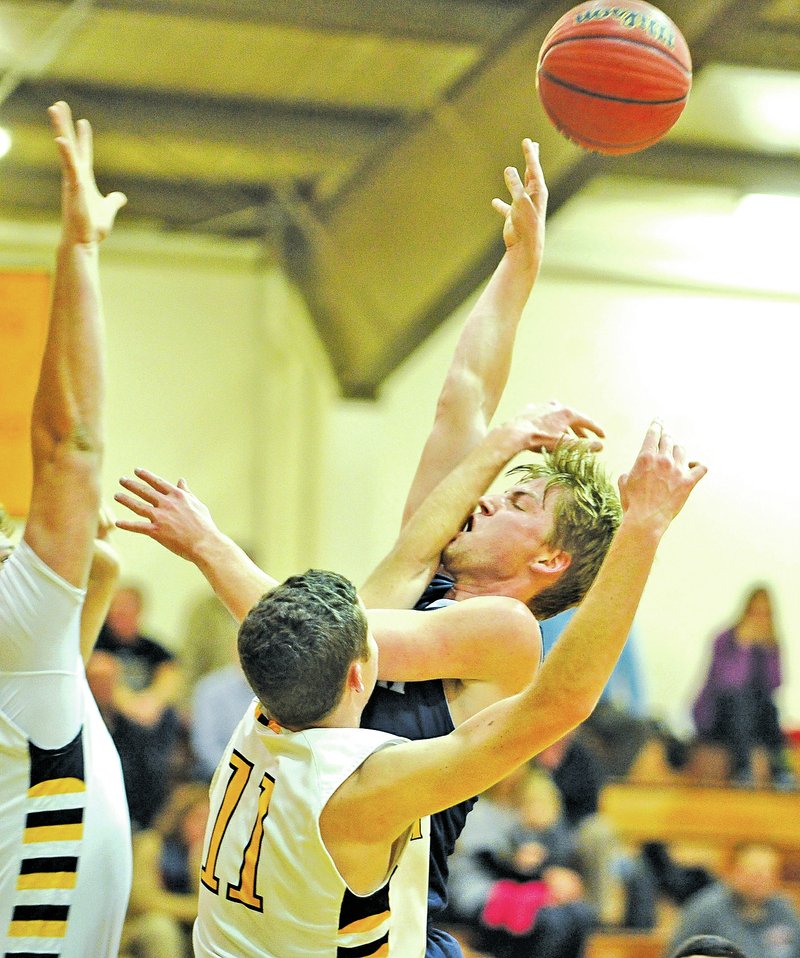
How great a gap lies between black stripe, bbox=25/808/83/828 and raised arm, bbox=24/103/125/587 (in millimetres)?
475

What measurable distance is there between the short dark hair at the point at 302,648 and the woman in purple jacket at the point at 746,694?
659cm

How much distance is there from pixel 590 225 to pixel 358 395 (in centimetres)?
263

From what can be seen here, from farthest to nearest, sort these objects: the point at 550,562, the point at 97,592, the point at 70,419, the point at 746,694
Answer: the point at 746,694, the point at 97,592, the point at 550,562, the point at 70,419

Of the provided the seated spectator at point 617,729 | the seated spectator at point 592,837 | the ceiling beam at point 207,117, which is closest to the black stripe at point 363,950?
the seated spectator at point 592,837

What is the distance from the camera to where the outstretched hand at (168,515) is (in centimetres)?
313

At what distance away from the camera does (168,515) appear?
3160 millimetres

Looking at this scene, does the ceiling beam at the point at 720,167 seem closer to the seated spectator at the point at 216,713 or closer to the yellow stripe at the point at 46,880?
the seated spectator at the point at 216,713

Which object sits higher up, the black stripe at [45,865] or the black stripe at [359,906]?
the black stripe at [45,865]

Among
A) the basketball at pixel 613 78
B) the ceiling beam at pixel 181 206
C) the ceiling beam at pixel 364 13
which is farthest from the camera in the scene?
the ceiling beam at pixel 181 206

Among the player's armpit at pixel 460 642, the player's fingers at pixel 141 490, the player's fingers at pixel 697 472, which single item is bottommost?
the player's armpit at pixel 460 642

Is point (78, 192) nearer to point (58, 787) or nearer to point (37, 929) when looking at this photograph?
point (58, 787)

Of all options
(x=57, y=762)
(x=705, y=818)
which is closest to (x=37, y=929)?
(x=57, y=762)

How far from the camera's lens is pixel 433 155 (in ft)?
30.7

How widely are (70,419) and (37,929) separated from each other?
3.44 ft
